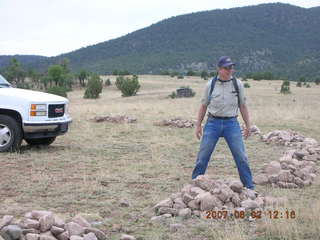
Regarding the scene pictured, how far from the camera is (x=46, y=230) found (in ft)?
15.1

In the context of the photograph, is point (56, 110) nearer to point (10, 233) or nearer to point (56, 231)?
point (56, 231)

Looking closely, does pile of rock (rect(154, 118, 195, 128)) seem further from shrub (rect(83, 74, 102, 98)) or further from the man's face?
shrub (rect(83, 74, 102, 98))

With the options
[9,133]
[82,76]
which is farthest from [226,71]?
[82,76]

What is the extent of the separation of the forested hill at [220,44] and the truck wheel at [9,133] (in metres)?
72.3

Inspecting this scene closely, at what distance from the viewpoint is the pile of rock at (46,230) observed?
4.38 metres

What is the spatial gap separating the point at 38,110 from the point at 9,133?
743mm

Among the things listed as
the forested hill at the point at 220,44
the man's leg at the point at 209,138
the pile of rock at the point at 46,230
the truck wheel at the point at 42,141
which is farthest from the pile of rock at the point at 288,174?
the forested hill at the point at 220,44

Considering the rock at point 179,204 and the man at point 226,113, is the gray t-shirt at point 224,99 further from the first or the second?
the rock at point 179,204

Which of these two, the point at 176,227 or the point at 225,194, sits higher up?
the point at 225,194

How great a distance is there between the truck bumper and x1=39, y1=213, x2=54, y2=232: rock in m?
5.27

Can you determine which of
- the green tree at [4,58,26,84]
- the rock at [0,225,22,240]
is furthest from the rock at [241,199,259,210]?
the green tree at [4,58,26,84]

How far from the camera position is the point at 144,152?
10648 mm

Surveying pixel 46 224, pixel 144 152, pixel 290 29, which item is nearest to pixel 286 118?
pixel 144 152

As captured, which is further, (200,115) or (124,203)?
(200,115)
